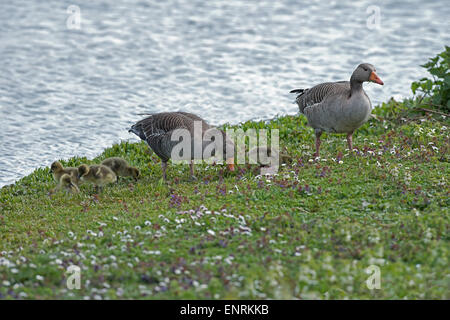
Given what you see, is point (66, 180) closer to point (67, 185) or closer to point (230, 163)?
point (67, 185)

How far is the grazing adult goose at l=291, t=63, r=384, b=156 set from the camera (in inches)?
459

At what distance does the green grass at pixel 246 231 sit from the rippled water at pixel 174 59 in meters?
3.88

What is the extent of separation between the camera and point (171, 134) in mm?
11586

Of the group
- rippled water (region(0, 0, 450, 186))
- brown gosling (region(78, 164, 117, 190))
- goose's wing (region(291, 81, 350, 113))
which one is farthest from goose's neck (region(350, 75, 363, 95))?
rippled water (region(0, 0, 450, 186))

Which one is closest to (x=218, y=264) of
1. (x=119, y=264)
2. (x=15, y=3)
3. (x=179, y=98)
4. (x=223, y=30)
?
(x=119, y=264)

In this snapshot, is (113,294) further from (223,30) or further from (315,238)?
(223,30)

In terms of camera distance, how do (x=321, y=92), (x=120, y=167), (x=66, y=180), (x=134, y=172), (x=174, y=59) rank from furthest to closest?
(x=174, y=59)
(x=321, y=92)
(x=134, y=172)
(x=120, y=167)
(x=66, y=180)

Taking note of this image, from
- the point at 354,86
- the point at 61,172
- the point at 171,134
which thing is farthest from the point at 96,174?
the point at 354,86

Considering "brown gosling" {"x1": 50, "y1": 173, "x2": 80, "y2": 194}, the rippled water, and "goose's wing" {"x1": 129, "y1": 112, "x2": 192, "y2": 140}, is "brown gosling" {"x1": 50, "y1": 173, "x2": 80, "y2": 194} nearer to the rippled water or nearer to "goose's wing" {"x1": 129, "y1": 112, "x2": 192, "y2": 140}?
"goose's wing" {"x1": 129, "y1": 112, "x2": 192, "y2": 140}

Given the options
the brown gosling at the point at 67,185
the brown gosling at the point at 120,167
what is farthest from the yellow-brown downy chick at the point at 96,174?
the brown gosling at the point at 120,167

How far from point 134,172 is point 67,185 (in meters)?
1.36

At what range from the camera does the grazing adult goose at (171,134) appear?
11.6 meters

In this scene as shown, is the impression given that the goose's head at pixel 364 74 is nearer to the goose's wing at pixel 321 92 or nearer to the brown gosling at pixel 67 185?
the goose's wing at pixel 321 92

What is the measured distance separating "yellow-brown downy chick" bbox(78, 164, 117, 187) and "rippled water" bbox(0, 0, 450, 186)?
2.87 m
